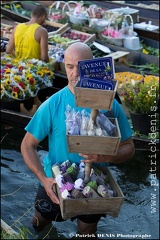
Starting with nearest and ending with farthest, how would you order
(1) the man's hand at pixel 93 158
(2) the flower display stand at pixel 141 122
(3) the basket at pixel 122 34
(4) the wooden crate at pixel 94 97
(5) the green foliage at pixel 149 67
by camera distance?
(4) the wooden crate at pixel 94 97
(1) the man's hand at pixel 93 158
(2) the flower display stand at pixel 141 122
(5) the green foliage at pixel 149 67
(3) the basket at pixel 122 34

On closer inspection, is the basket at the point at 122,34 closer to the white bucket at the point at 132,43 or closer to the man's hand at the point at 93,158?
the white bucket at the point at 132,43

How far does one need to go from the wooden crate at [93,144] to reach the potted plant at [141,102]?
3.69m

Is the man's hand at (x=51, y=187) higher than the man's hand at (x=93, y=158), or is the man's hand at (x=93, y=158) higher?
the man's hand at (x=93, y=158)

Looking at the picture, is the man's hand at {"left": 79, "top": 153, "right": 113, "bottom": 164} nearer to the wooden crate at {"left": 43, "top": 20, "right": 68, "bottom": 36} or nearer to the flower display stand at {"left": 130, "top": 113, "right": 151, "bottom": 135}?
the flower display stand at {"left": 130, "top": 113, "right": 151, "bottom": 135}

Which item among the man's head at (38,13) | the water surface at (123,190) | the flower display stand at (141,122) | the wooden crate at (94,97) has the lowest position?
the water surface at (123,190)

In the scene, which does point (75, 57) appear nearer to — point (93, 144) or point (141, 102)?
point (93, 144)

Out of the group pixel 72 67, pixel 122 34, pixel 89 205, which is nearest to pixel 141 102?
pixel 72 67

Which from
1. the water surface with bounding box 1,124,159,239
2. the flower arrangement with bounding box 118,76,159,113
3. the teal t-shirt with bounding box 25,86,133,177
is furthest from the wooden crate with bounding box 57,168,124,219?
the flower arrangement with bounding box 118,76,159,113

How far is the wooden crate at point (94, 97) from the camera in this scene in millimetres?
3006

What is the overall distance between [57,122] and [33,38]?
414 centimetres

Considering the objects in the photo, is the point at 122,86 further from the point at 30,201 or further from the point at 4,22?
the point at 4,22

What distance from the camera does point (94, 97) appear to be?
9.96 feet

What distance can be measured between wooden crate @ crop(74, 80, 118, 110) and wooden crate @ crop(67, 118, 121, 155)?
0.74ft

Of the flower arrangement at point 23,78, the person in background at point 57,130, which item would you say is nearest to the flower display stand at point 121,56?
the flower arrangement at point 23,78
